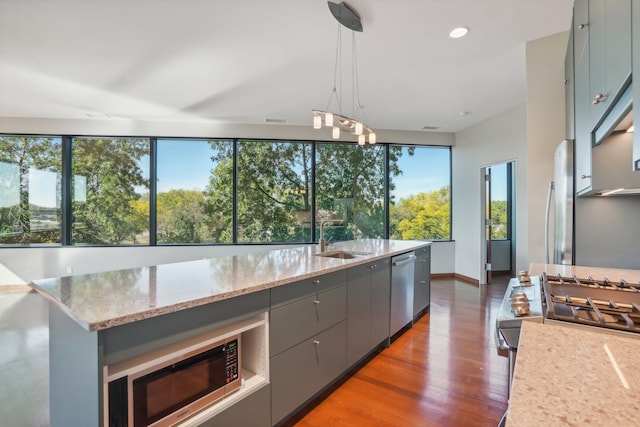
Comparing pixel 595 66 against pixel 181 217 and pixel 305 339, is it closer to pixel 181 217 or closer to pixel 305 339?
pixel 305 339

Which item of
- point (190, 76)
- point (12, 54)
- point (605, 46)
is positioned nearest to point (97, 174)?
point (12, 54)

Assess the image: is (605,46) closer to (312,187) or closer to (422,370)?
(422,370)

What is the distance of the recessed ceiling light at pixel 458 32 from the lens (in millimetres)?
2594

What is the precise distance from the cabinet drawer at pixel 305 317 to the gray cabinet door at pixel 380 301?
0.48 metres

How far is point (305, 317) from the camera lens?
1.85 metres

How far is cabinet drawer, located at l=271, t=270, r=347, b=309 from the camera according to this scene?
65.6 inches

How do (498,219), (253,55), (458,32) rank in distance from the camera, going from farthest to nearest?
(498,219), (253,55), (458,32)

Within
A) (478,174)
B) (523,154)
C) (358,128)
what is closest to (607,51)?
(358,128)

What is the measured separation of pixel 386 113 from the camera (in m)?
4.81

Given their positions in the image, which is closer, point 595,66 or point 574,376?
point 574,376

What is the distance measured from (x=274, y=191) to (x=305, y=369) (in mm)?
3921

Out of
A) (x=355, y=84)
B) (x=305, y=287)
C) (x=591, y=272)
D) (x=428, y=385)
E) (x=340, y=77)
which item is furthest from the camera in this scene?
(x=355, y=84)

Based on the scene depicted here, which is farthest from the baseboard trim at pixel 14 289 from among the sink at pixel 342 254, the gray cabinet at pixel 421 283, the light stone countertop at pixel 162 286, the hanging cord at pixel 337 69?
the gray cabinet at pixel 421 283

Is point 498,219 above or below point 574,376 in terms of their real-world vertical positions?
above
